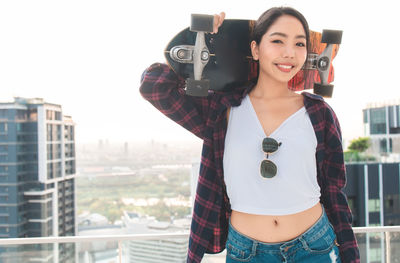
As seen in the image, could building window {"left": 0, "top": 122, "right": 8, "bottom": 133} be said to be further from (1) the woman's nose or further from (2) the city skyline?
(1) the woman's nose

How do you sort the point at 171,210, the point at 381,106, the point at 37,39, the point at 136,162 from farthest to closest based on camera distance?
the point at 37,39, the point at 171,210, the point at 381,106, the point at 136,162

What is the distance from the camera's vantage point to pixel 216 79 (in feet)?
3.47

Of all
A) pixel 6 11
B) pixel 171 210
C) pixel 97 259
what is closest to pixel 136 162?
pixel 171 210

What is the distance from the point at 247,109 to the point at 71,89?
109 ft

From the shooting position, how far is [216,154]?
100 cm

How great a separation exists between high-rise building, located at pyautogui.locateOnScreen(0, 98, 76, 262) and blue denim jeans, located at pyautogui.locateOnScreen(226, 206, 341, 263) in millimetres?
30076

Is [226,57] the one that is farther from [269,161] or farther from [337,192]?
[337,192]

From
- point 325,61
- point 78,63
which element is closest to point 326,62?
point 325,61

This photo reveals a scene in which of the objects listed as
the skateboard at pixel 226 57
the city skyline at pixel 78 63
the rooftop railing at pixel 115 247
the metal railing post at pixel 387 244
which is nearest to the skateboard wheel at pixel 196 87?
the skateboard at pixel 226 57

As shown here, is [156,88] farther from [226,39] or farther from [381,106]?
[381,106]

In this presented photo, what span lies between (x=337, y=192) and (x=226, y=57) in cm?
50

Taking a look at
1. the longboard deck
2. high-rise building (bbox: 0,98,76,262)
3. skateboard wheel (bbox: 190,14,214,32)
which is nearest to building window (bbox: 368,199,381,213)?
the longboard deck

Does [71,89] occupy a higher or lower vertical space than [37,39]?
lower

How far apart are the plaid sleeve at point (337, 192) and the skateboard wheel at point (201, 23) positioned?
15.7 inches
